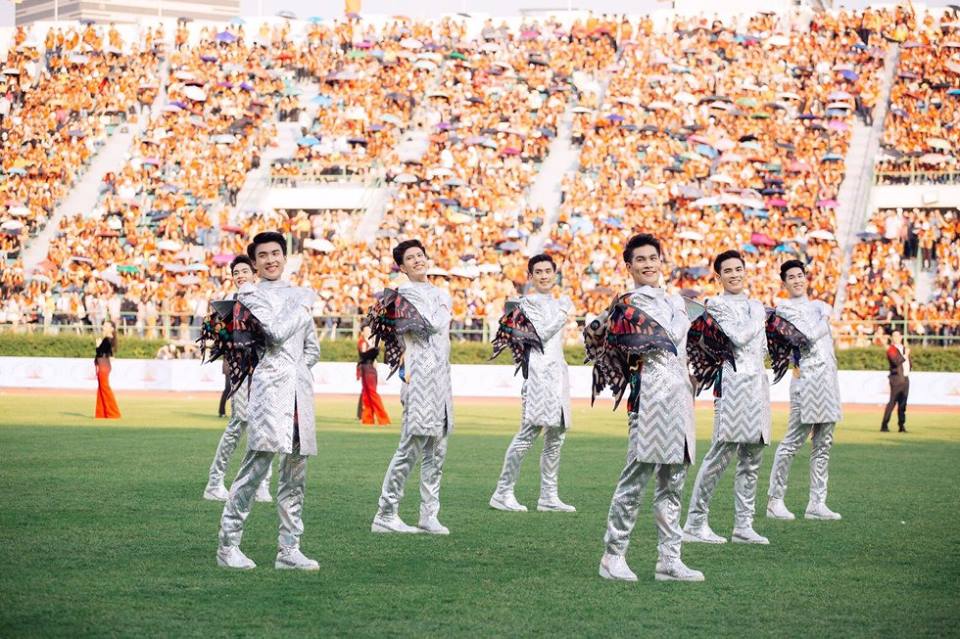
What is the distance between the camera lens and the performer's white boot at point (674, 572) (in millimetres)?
8422

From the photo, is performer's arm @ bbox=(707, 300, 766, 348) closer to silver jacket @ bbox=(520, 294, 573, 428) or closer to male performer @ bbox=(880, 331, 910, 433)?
silver jacket @ bbox=(520, 294, 573, 428)

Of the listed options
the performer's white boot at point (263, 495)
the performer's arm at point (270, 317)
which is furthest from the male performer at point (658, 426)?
the performer's white boot at point (263, 495)

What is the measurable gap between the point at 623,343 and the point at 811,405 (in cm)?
418

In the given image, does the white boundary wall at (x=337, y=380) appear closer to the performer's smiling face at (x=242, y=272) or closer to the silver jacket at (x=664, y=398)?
the performer's smiling face at (x=242, y=272)

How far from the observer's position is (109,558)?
29.3 feet

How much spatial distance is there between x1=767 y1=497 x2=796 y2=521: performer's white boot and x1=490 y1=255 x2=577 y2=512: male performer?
65.6 inches

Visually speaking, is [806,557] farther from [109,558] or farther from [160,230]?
[160,230]

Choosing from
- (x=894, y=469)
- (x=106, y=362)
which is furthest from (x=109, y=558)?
(x=106, y=362)

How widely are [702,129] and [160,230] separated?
53.7 ft

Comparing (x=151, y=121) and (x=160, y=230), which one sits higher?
(x=151, y=121)

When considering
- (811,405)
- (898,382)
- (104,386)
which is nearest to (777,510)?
(811,405)

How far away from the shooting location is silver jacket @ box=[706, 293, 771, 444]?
1019 cm

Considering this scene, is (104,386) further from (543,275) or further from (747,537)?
(747,537)

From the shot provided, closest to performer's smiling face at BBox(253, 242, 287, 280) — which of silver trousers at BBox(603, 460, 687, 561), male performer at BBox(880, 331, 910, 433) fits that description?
silver trousers at BBox(603, 460, 687, 561)
